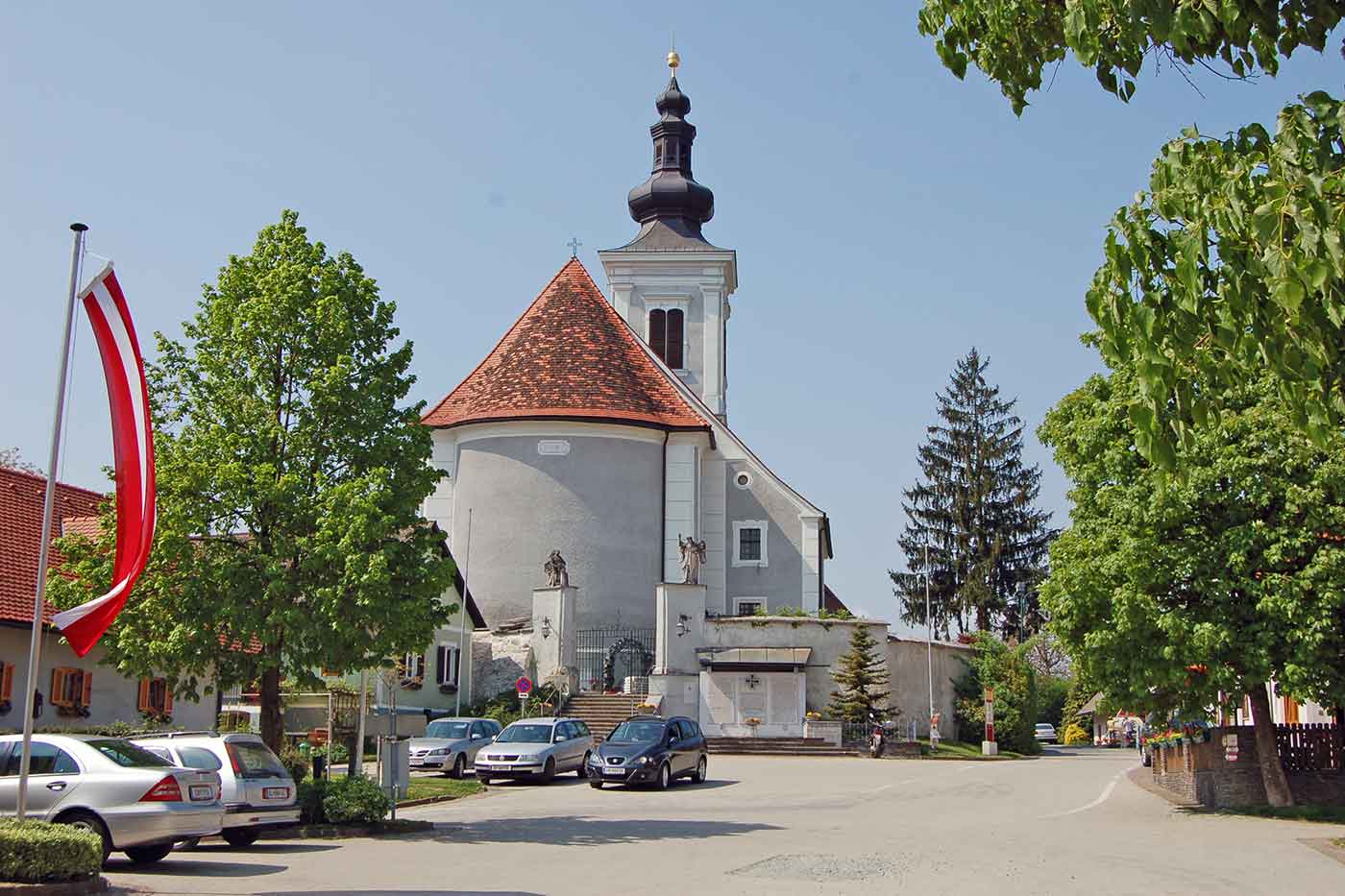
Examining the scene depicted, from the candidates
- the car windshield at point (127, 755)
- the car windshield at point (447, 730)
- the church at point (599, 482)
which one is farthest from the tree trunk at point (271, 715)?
the church at point (599, 482)

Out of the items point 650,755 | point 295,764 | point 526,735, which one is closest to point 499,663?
point 526,735

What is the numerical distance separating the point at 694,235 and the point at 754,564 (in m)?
18.6

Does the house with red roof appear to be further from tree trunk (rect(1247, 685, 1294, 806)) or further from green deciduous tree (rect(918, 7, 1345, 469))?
green deciduous tree (rect(918, 7, 1345, 469))

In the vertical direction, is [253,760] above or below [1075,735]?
above

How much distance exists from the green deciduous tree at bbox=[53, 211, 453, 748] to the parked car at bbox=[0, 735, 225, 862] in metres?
4.15

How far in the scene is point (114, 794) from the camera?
1448 cm

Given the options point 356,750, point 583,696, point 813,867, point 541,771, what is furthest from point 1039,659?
point 813,867

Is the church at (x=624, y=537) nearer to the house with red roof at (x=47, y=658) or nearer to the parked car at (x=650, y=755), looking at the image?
the parked car at (x=650, y=755)

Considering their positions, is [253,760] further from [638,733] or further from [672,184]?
[672,184]

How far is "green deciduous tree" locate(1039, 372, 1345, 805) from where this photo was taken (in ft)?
66.3

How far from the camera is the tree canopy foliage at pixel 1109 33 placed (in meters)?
6.55

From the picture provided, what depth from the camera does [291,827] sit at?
18.8 meters

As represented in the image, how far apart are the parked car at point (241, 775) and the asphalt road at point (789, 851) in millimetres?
359

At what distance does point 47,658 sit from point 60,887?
14.7m
